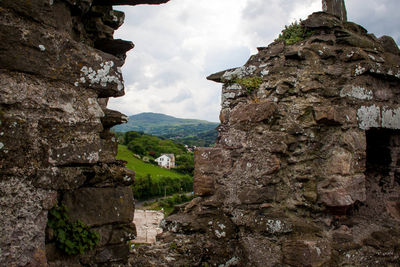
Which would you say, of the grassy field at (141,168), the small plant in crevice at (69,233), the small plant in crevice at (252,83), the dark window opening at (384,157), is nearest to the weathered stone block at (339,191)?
the dark window opening at (384,157)

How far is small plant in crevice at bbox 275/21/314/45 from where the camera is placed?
3.82m

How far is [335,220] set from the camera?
3379mm

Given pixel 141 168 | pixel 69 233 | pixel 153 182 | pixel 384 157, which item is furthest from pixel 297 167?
pixel 141 168

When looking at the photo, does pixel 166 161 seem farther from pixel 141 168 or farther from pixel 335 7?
pixel 335 7

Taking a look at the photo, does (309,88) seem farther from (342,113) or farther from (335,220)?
(335,220)

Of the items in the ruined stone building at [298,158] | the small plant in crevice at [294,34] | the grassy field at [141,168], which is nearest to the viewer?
the ruined stone building at [298,158]

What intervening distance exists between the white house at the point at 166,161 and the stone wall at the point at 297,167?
1700 inches

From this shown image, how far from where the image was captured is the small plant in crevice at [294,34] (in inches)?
150

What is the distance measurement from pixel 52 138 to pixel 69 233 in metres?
0.59

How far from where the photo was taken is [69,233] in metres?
1.77

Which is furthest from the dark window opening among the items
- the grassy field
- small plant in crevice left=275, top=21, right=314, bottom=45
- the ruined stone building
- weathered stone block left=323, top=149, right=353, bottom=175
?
the grassy field

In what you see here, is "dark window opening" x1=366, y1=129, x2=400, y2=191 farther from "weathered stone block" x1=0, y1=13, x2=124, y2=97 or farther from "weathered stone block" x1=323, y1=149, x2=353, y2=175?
"weathered stone block" x1=0, y1=13, x2=124, y2=97

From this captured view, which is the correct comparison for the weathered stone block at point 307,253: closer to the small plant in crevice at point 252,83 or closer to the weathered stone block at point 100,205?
the small plant in crevice at point 252,83

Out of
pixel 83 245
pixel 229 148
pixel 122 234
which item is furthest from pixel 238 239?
pixel 83 245
